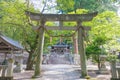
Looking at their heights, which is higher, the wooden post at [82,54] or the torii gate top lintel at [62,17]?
the torii gate top lintel at [62,17]

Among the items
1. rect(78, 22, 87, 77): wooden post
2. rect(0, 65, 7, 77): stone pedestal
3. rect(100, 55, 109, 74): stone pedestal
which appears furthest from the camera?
rect(100, 55, 109, 74): stone pedestal

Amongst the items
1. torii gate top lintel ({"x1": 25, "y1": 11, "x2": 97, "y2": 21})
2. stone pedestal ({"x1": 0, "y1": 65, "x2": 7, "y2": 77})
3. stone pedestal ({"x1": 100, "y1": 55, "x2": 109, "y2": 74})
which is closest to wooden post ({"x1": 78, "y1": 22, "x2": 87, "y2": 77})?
torii gate top lintel ({"x1": 25, "y1": 11, "x2": 97, "y2": 21})

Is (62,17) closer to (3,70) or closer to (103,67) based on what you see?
(3,70)

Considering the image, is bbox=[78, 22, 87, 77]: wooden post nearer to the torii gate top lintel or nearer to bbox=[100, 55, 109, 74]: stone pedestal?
the torii gate top lintel

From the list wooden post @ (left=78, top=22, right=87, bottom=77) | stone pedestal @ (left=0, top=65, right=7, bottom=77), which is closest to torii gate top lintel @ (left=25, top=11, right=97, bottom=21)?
wooden post @ (left=78, top=22, right=87, bottom=77)

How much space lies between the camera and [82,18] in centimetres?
1251

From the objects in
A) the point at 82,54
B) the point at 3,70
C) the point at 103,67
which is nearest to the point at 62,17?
the point at 82,54

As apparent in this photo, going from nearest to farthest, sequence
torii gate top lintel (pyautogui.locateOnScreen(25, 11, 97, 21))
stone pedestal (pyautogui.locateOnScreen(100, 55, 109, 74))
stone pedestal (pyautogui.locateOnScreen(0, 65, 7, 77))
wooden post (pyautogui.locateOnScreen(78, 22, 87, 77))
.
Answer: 1. stone pedestal (pyautogui.locateOnScreen(0, 65, 7, 77))
2. wooden post (pyautogui.locateOnScreen(78, 22, 87, 77))
3. torii gate top lintel (pyautogui.locateOnScreen(25, 11, 97, 21))
4. stone pedestal (pyautogui.locateOnScreen(100, 55, 109, 74))

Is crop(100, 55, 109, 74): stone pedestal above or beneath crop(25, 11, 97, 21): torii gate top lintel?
beneath

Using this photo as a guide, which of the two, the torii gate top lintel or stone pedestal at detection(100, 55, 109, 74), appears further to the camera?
stone pedestal at detection(100, 55, 109, 74)

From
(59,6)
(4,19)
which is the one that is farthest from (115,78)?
(4,19)

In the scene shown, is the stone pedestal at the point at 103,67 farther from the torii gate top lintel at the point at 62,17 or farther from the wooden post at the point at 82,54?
the torii gate top lintel at the point at 62,17

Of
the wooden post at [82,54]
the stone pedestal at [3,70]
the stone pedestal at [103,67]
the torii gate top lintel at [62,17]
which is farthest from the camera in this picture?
the stone pedestal at [103,67]

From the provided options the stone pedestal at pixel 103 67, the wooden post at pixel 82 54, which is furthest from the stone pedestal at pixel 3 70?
the stone pedestal at pixel 103 67
